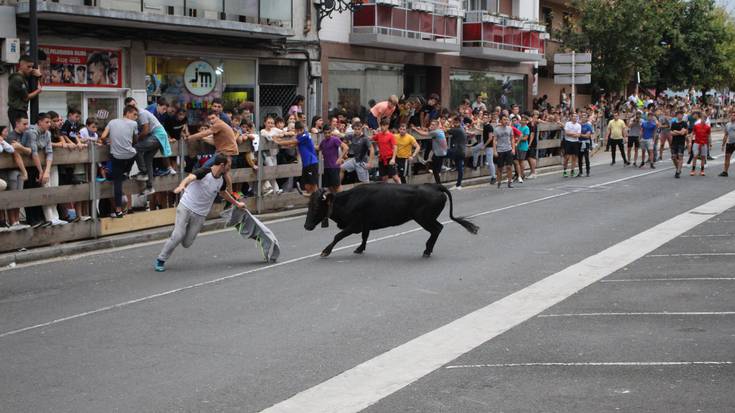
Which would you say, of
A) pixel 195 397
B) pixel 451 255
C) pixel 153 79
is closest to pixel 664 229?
pixel 451 255

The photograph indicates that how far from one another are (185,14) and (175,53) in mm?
1298

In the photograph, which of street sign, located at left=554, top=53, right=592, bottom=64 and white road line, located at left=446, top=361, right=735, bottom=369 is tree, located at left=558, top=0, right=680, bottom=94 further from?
white road line, located at left=446, top=361, right=735, bottom=369

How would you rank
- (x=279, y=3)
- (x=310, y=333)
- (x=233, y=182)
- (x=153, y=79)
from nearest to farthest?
(x=310, y=333)
(x=233, y=182)
(x=153, y=79)
(x=279, y=3)

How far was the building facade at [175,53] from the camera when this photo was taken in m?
21.0

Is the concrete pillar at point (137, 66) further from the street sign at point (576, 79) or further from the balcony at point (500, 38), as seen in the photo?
the street sign at point (576, 79)

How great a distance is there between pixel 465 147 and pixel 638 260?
11.8 m

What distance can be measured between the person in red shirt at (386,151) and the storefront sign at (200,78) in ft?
18.8

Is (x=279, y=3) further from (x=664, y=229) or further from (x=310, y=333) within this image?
(x=310, y=333)

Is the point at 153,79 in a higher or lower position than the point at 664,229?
higher

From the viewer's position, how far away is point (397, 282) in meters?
11.8

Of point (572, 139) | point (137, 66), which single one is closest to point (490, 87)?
point (572, 139)

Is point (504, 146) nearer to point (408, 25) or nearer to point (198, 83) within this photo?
point (198, 83)

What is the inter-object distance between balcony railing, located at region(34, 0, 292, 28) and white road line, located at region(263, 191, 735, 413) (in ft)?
40.6

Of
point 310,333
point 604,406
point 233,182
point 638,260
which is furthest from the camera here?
point 233,182
